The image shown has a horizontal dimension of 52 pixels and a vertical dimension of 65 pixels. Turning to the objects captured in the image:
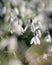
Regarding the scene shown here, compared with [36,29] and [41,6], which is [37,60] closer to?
[36,29]

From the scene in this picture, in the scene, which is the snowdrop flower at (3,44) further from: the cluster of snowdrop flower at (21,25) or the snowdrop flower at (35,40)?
the snowdrop flower at (35,40)

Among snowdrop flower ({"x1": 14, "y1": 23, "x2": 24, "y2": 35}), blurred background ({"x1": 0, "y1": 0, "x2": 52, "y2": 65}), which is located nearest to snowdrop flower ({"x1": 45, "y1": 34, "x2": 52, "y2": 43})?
blurred background ({"x1": 0, "y1": 0, "x2": 52, "y2": 65})

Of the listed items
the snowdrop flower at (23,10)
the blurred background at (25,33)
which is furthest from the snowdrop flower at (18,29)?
the snowdrop flower at (23,10)

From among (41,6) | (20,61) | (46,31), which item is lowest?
(20,61)

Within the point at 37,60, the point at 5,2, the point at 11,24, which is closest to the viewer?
the point at 37,60

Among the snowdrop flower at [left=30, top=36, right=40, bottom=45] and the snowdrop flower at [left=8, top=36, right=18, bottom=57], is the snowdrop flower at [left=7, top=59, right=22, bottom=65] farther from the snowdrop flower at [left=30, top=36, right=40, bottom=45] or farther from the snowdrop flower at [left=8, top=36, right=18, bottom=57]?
the snowdrop flower at [left=30, top=36, right=40, bottom=45]

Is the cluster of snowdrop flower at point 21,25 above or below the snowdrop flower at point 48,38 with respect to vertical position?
above

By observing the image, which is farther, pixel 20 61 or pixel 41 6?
pixel 41 6

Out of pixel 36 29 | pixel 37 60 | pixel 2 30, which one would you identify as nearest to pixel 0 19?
pixel 2 30

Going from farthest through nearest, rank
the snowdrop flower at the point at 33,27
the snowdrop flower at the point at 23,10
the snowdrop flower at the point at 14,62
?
the snowdrop flower at the point at 23,10 < the snowdrop flower at the point at 33,27 < the snowdrop flower at the point at 14,62

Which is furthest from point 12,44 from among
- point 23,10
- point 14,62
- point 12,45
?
point 23,10

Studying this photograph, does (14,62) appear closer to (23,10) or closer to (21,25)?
(21,25)
